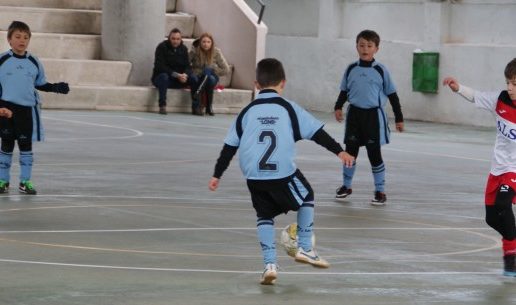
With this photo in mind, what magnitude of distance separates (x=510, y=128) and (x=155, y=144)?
11.6m

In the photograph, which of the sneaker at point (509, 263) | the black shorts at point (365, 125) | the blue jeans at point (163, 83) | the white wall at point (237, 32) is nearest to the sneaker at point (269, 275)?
the sneaker at point (509, 263)

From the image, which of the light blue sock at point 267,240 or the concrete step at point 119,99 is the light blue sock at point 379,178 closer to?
the light blue sock at point 267,240

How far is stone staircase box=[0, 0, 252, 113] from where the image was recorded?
2948 cm

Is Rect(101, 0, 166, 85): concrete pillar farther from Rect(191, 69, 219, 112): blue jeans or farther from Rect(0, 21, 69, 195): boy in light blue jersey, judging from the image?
Rect(0, 21, 69, 195): boy in light blue jersey

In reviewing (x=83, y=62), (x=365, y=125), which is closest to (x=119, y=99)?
(x=83, y=62)

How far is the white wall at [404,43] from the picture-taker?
3022 cm

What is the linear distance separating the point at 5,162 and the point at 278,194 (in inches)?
237

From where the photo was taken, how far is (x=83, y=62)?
30.5 metres

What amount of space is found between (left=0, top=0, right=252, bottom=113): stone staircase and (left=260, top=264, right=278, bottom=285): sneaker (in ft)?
63.6

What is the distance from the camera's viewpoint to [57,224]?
12.8 metres

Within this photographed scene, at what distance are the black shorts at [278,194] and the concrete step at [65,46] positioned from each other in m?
21.0

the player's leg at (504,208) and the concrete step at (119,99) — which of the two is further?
the concrete step at (119,99)

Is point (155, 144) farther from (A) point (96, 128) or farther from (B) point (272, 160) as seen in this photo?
(B) point (272, 160)

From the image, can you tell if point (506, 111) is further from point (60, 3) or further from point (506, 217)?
point (60, 3)
